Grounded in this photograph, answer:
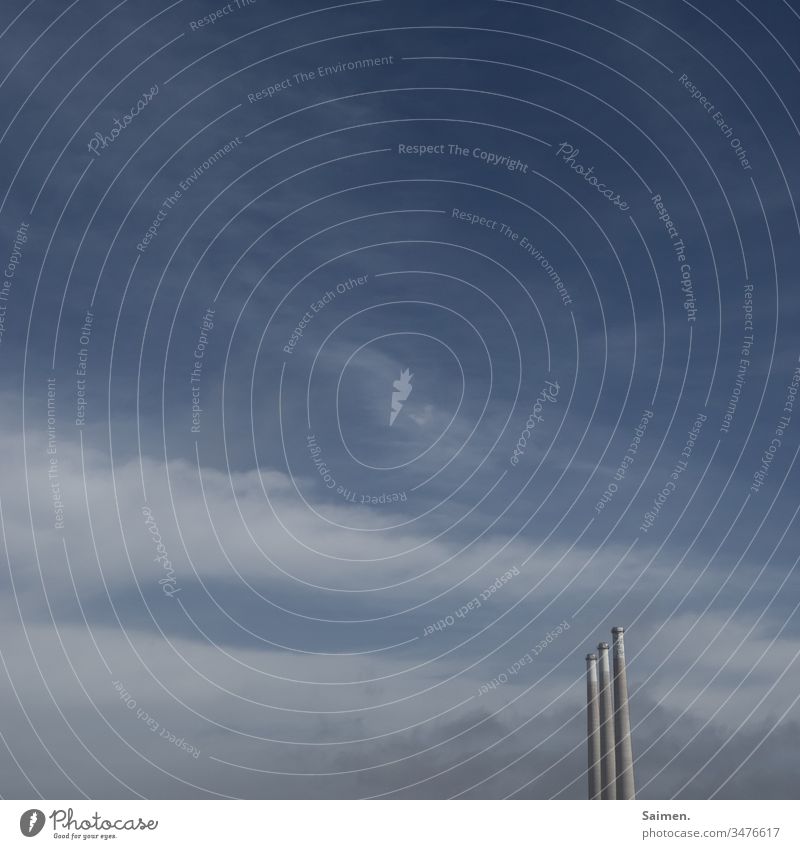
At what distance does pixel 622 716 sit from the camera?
65.5 m

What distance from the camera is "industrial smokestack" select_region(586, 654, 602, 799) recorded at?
229 feet

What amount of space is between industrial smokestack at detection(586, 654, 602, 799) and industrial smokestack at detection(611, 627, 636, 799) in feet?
10.7

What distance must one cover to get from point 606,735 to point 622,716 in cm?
374
